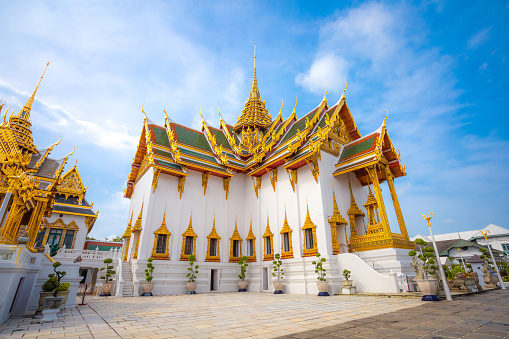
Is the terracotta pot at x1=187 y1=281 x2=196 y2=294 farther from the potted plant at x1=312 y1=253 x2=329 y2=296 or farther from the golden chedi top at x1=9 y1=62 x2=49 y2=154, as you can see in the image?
the golden chedi top at x1=9 y1=62 x2=49 y2=154

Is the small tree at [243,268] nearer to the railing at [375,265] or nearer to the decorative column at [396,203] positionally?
the railing at [375,265]

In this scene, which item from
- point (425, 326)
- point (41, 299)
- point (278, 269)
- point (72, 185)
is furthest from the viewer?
point (72, 185)

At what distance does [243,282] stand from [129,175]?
10.6 meters

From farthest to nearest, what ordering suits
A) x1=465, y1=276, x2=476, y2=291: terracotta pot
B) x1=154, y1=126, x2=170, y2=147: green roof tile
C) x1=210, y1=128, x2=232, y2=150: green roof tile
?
x1=210, y1=128, x2=232, y2=150: green roof tile < x1=154, y1=126, x2=170, y2=147: green roof tile < x1=465, y1=276, x2=476, y2=291: terracotta pot

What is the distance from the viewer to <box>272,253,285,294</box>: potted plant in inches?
468

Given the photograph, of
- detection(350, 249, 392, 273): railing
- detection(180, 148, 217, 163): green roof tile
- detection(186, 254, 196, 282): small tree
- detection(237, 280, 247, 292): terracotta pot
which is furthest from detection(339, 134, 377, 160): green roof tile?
detection(186, 254, 196, 282): small tree

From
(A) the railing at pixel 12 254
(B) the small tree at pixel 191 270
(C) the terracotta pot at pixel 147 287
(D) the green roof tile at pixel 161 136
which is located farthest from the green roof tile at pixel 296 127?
(A) the railing at pixel 12 254

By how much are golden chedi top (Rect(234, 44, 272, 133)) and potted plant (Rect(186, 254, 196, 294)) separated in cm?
1158

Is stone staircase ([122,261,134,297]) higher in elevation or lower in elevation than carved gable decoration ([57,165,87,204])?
lower

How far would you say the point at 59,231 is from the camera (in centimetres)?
1686

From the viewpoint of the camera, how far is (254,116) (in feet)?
70.7

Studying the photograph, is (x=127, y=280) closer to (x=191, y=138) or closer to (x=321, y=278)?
(x=321, y=278)

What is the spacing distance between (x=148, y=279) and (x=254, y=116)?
47.2 feet

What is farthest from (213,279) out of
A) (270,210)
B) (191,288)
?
(270,210)
